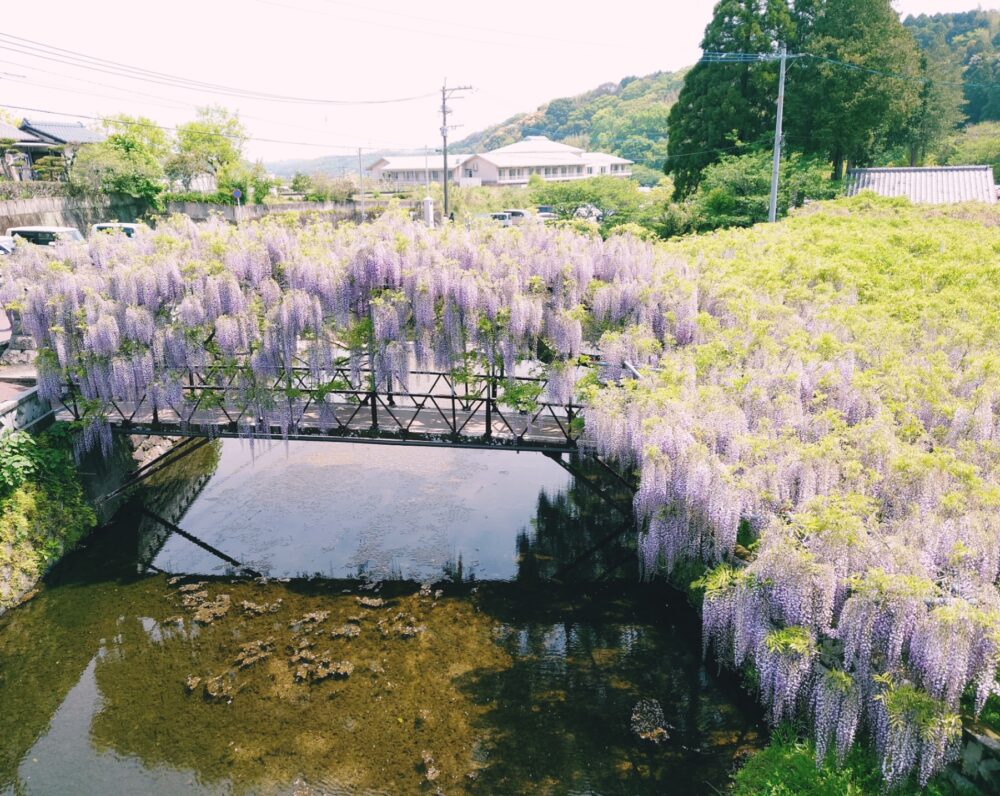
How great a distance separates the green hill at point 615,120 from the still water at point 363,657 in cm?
5320

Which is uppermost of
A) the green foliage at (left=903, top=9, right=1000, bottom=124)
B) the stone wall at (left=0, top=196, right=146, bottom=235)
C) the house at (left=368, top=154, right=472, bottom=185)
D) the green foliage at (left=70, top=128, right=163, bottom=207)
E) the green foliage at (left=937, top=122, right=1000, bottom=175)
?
the green foliage at (left=903, top=9, right=1000, bottom=124)

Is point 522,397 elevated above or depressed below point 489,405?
above

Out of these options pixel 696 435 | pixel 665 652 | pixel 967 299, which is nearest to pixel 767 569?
pixel 696 435

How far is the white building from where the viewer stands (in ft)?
263

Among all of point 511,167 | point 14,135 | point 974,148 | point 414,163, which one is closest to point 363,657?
point 14,135

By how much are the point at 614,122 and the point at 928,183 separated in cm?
8903

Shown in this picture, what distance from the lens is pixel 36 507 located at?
1417 centimetres

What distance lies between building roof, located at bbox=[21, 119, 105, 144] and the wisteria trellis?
37.6 meters

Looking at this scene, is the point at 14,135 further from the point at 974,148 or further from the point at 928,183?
the point at 974,148

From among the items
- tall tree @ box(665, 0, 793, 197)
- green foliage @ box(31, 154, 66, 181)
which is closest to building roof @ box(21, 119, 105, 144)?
green foliage @ box(31, 154, 66, 181)

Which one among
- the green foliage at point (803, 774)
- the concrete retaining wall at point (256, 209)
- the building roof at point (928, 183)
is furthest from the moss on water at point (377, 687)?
the concrete retaining wall at point (256, 209)

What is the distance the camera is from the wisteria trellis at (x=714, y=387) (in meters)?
7.15

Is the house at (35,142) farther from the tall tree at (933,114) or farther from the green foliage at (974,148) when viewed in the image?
the green foliage at (974,148)

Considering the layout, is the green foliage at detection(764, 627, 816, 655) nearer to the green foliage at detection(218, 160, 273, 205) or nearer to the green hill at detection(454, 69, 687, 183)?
the green foliage at detection(218, 160, 273, 205)
